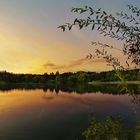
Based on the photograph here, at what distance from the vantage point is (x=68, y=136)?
27250 millimetres

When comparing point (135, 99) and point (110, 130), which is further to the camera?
point (110, 130)

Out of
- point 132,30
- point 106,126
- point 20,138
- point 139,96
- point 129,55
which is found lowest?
point 20,138

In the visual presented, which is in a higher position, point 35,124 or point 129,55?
point 129,55

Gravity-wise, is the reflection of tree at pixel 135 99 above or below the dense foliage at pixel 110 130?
above

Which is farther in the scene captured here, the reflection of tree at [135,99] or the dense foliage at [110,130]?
the dense foliage at [110,130]

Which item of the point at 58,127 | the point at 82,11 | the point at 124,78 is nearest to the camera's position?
the point at 82,11

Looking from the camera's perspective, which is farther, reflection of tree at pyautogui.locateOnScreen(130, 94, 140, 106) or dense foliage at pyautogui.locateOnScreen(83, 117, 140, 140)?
dense foliage at pyautogui.locateOnScreen(83, 117, 140, 140)

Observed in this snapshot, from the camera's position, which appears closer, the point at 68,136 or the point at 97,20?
the point at 97,20

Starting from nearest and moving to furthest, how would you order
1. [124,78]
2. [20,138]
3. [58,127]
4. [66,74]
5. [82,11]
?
[82,11] → [124,78] → [20,138] → [58,127] → [66,74]

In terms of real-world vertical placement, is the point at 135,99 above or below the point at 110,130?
above

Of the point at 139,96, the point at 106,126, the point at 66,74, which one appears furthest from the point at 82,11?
the point at 66,74

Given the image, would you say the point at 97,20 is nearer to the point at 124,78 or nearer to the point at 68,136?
the point at 124,78

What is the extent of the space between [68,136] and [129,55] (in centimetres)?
2408

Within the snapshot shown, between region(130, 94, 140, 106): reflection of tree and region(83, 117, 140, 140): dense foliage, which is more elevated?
region(130, 94, 140, 106): reflection of tree
